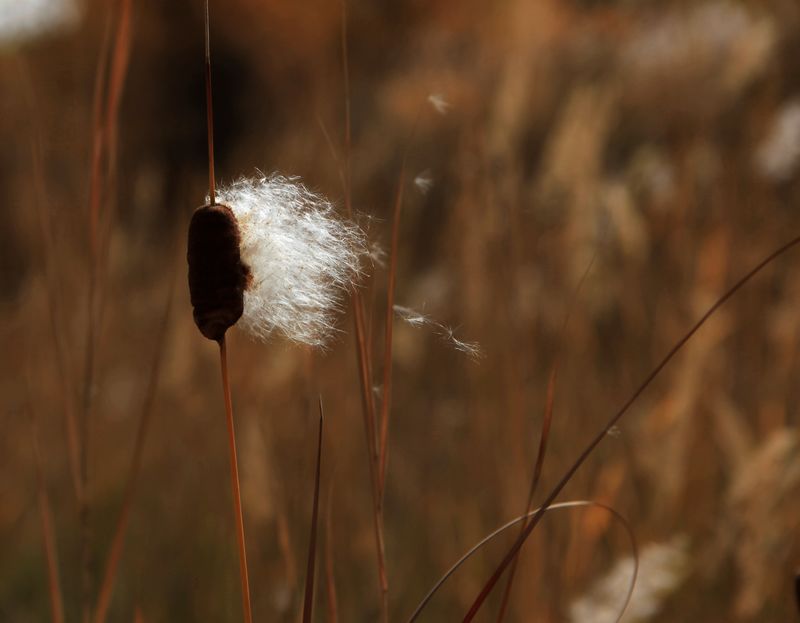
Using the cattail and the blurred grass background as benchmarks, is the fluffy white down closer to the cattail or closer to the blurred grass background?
the cattail

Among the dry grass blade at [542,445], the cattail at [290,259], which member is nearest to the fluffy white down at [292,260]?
the cattail at [290,259]

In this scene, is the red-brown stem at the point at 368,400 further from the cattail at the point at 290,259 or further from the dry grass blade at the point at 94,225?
the dry grass blade at the point at 94,225

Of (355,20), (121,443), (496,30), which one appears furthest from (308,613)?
(355,20)

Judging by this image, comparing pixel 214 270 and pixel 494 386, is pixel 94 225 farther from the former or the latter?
pixel 494 386

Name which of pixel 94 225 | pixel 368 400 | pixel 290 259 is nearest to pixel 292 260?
pixel 290 259

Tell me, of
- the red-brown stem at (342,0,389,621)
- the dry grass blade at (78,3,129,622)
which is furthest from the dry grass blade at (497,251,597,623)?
the dry grass blade at (78,3,129,622)
